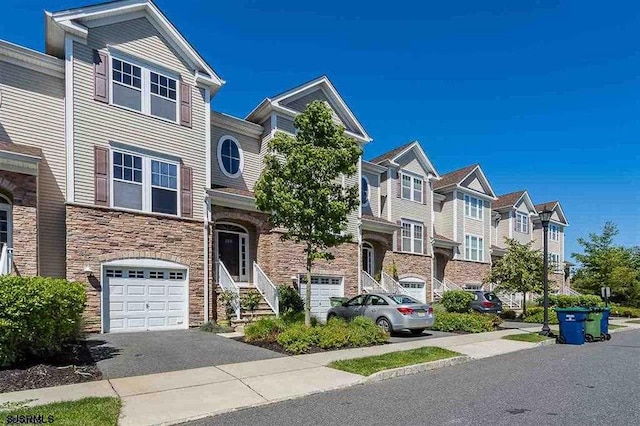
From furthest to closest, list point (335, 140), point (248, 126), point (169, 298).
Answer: point (248, 126)
point (169, 298)
point (335, 140)

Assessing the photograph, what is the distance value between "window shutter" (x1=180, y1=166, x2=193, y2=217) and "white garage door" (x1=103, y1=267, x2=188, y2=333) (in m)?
2.21

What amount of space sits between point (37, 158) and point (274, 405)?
1035 centimetres

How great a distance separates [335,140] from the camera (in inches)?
526

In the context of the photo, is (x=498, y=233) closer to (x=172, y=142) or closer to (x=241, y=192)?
(x=241, y=192)

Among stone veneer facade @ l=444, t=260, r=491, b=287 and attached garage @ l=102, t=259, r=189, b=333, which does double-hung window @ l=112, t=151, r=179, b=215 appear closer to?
attached garage @ l=102, t=259, r=189, b=333

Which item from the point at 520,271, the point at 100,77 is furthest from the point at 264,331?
the point at 520,271

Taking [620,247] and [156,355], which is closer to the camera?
[156,355]

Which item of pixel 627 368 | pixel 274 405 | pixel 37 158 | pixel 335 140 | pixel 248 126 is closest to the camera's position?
pixel 274 405

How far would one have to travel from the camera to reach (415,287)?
89.9ft

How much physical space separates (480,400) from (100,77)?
14568mm

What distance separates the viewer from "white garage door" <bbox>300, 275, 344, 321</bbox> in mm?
19875

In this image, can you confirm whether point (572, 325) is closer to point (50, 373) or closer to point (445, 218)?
point (50, 373)

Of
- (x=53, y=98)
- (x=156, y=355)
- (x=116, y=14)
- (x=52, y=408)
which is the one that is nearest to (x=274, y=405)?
(x=52, y=408)

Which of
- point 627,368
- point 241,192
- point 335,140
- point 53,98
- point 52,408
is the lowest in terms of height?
point 627,368
